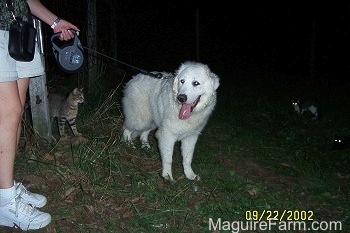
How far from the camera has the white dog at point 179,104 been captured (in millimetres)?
3828

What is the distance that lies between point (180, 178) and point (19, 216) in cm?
195

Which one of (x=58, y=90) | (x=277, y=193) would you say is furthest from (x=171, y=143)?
(x=58, y=90)

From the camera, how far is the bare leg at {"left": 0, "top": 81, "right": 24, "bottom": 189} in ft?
7.93

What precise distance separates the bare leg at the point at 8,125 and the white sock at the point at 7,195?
0.03 meters

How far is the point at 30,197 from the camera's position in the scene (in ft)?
9.85

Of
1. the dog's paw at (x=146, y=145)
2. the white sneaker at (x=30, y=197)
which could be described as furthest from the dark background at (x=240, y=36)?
the white sneaker at (x=30, y=197)

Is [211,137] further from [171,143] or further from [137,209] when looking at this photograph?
[137,209]

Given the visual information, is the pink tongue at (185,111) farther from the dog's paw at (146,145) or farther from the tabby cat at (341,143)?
the tabby cat at (341,143)

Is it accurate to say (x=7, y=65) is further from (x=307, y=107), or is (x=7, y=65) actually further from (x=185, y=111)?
(x=307, y=107)

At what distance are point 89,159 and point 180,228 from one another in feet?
4.34
